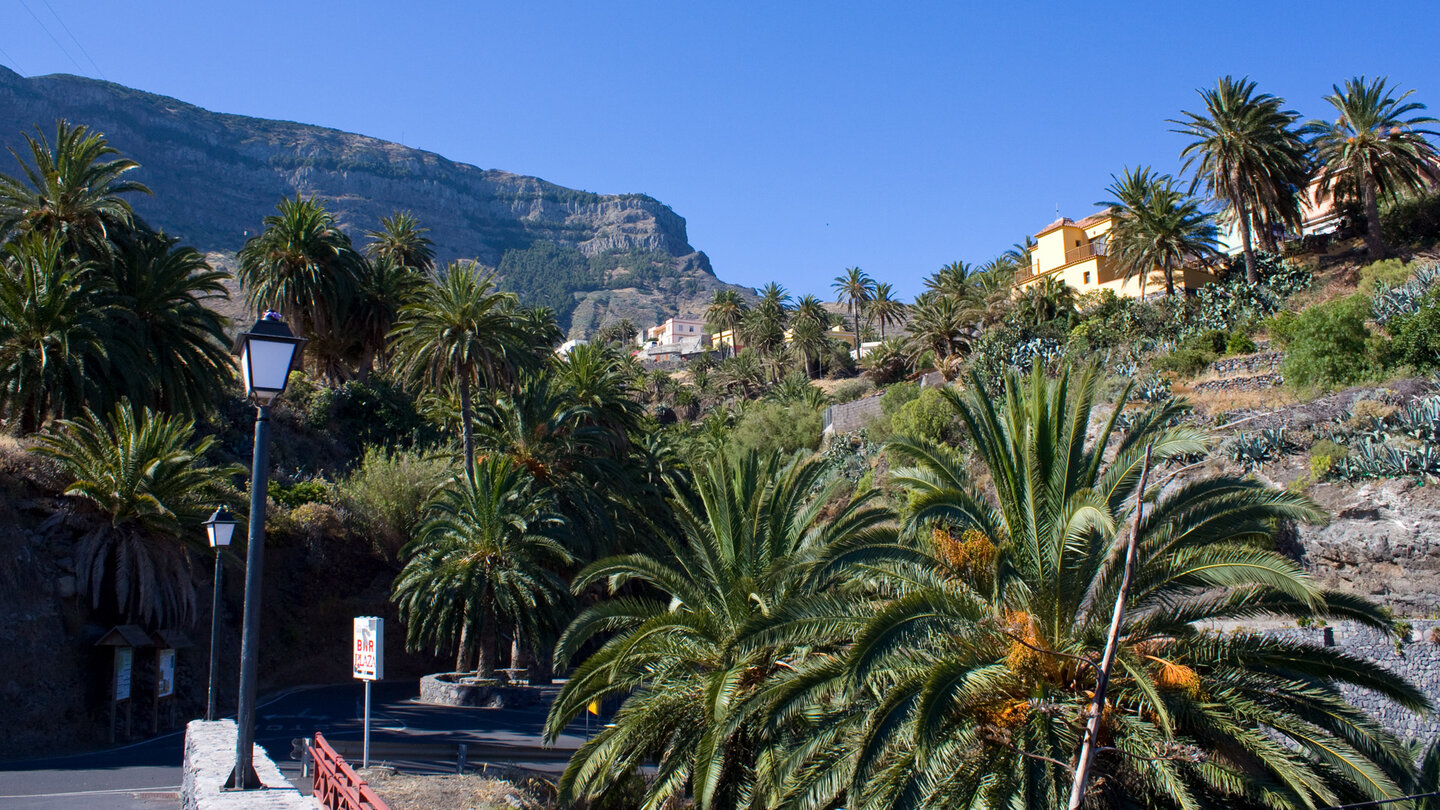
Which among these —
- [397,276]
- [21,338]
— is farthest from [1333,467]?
[397,276]

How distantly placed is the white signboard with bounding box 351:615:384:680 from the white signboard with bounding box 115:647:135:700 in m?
9.58

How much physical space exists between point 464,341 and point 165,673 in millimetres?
11734

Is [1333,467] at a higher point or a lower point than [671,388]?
lower

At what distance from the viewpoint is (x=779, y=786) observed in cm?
1137

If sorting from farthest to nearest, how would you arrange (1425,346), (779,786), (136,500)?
(1425,346)
(136,500)
(779,786)

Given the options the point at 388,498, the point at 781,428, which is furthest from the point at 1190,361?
the point at 388,498

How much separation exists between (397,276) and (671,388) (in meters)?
33.6

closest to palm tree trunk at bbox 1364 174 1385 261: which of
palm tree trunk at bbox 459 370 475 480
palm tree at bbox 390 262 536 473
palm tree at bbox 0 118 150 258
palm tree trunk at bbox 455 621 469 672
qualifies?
palm tree at bbox 390 262 536 473

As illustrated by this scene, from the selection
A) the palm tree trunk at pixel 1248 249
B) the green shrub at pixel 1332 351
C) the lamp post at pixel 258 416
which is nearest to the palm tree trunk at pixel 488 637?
the lamp post at pixel 258 416

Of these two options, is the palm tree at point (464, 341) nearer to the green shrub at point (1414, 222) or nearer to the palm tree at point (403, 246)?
the palm tree at point (403, 246)

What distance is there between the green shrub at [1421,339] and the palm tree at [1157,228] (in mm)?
13495

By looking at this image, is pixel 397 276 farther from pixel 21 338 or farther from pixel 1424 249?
pixel 1424 249

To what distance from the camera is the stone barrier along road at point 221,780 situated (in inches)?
313

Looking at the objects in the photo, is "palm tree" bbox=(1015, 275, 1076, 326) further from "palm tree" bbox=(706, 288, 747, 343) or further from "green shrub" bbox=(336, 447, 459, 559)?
"palm tree" bbox=(706, 288, 747, 343)
